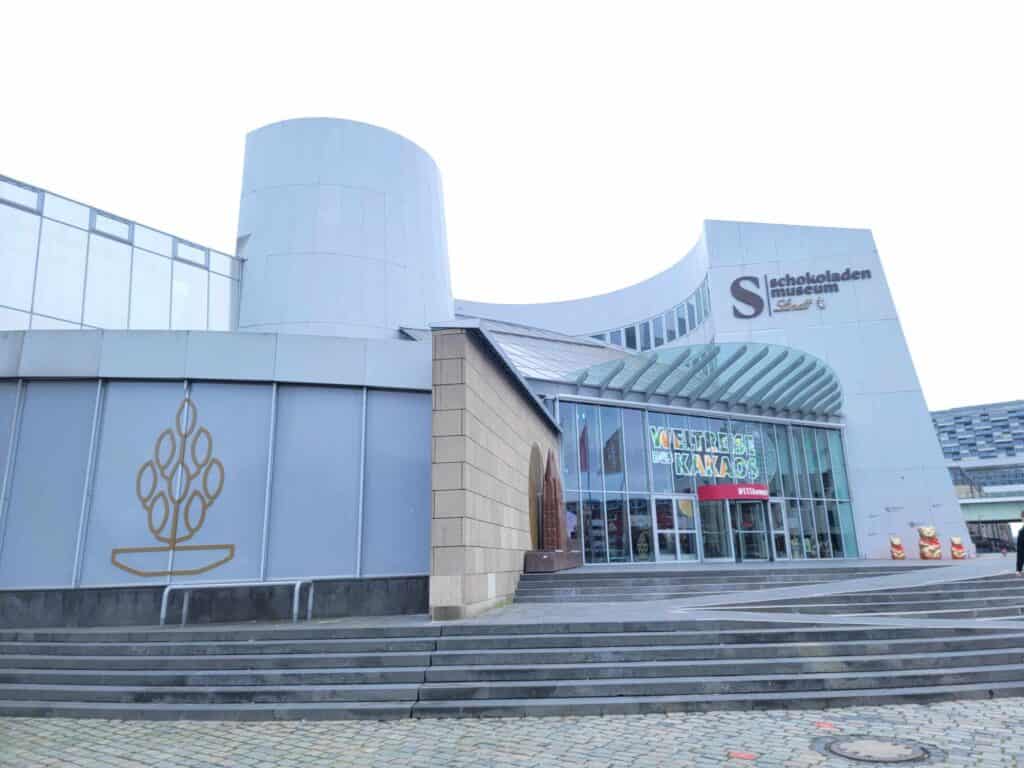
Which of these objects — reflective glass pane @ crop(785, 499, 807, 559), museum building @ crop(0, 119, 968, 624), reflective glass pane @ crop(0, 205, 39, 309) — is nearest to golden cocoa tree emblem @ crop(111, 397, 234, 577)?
museum building @ crop(0, 119, 968, 624)

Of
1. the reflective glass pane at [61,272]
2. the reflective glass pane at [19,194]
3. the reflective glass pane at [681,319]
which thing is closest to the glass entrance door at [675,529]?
the reflective glass pane at [681,319]

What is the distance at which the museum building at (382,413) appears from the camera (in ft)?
39.1

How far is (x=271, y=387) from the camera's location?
12938mm

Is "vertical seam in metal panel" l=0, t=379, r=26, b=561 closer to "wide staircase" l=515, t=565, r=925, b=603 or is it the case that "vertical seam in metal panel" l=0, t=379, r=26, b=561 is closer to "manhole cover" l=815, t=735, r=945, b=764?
"wide staircase" l=515, t=565, r=925, b=603

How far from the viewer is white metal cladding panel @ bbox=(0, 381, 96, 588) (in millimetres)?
11719

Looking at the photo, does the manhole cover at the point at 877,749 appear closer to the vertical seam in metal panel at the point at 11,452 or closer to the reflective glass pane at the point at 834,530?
the vertical seam in metal panel at the point at 11,452

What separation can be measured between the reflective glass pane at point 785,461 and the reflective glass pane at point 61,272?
25.1m

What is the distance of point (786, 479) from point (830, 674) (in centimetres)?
2113

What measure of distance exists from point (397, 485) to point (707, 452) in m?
15.7

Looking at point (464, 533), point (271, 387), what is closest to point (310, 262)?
point (271, 387)

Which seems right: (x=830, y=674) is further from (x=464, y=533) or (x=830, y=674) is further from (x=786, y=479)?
(x=786, y=479)

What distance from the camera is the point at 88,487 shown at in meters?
12.1

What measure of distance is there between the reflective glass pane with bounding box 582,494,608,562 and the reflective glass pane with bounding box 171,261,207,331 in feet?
45.0

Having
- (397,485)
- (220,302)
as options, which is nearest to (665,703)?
(397,485)
